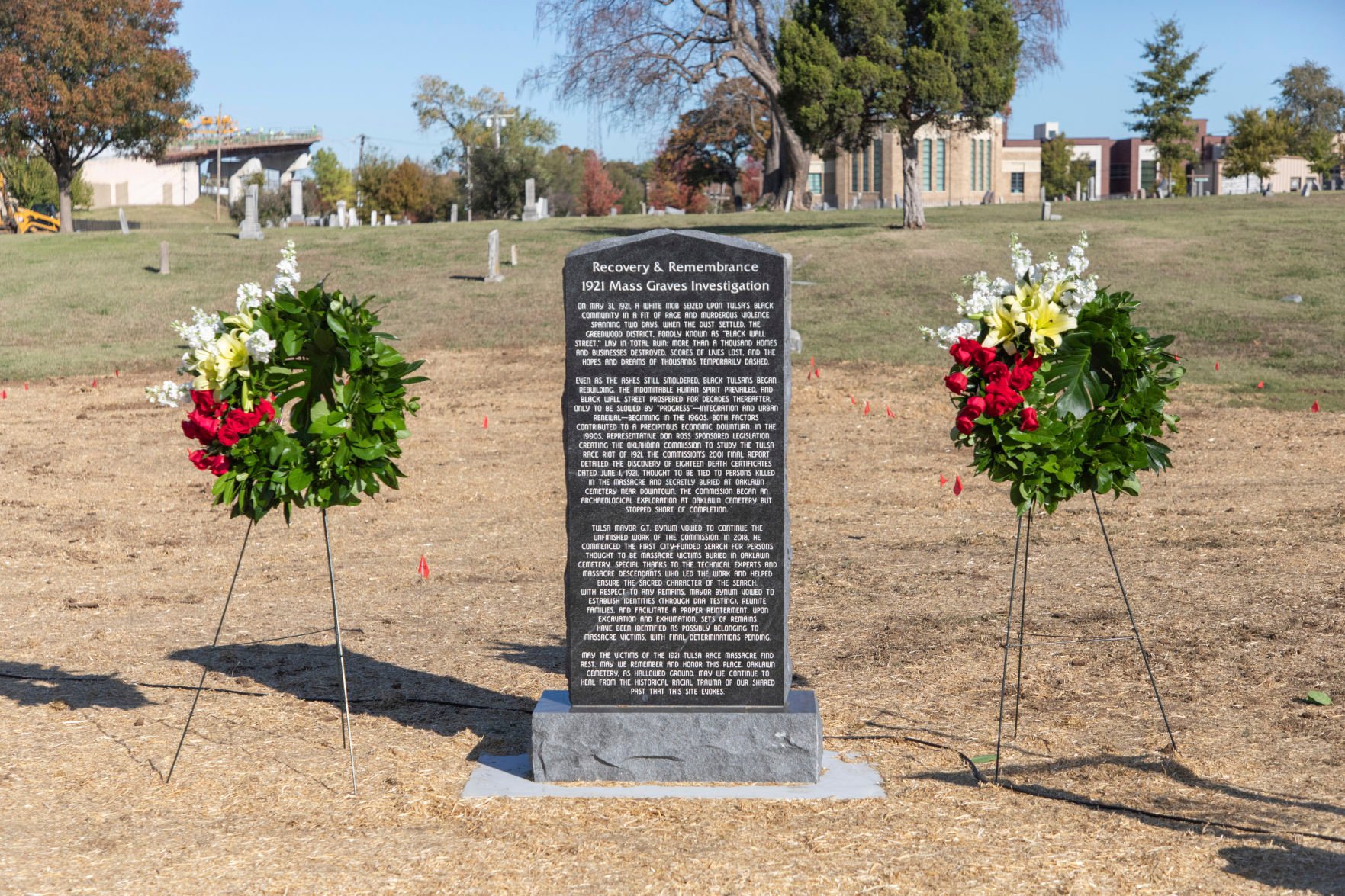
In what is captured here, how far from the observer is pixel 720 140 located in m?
78.9

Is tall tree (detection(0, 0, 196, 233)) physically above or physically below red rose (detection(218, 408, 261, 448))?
above

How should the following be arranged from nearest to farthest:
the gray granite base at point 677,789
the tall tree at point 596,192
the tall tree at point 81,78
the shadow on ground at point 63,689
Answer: the gray granite base at point 677,789, the shadow on ground at point 63,689, the tall tree at point 81,78, the tall tree at point 596,192

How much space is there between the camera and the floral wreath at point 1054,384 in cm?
643

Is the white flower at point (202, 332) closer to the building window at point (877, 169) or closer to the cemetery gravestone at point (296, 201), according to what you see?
the cemetery gravestone at point (296, 201)

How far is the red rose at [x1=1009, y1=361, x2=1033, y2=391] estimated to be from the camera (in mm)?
6387

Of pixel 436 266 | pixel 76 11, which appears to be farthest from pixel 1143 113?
pixel 76 11

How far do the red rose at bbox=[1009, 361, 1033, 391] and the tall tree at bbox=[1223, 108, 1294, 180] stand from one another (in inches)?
2853

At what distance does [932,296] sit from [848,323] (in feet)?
9.95

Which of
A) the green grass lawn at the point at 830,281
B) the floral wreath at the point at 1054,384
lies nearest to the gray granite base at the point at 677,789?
the floral wreath at the point at 1054,384

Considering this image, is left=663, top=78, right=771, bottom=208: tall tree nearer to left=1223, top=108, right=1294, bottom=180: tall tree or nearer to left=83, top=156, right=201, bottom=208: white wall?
left=1223, top=108, right=1294, bottom=180: tall tree

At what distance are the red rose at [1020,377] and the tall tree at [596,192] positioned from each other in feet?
330

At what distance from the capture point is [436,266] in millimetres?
36781

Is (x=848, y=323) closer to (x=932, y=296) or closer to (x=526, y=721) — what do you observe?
(x=932, y=296)

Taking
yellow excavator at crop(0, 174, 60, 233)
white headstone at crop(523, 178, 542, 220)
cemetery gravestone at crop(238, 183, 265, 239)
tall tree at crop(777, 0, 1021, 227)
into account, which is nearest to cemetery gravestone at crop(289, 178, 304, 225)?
cemetery gravestone at crop(238, 183, 265, 239)
